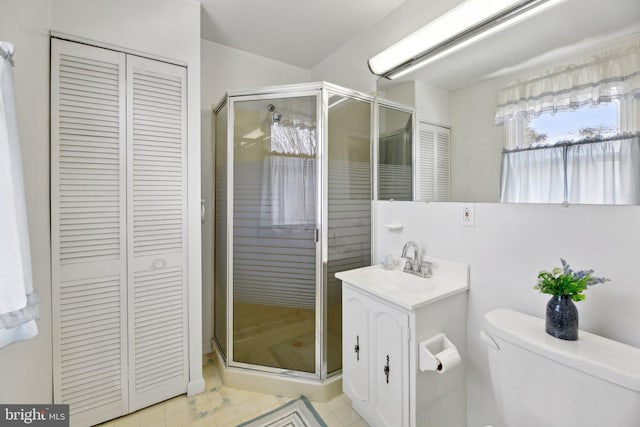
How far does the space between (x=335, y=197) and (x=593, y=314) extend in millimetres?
1276

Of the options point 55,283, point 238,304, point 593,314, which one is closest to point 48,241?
point 55,283

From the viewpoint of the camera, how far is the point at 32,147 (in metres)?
1.14

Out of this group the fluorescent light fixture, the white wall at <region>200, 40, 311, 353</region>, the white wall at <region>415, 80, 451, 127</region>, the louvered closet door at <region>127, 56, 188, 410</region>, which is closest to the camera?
the fluorescent light fixture

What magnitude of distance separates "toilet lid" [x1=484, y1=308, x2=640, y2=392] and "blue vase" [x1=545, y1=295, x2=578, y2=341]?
2 centimetres

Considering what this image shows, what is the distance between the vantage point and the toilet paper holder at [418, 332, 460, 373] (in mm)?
1042

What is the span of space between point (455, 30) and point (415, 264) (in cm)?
122

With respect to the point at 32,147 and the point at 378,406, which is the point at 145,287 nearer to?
the point at 32,147

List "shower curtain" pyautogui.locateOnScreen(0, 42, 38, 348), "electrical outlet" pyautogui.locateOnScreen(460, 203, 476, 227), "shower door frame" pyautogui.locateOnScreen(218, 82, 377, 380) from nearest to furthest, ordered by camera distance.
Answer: "shower curtain" pyautogui.locateOnScreen(0, 42, 38, 348) < "electrical outlet" pyautogui.locateOnScreen(460, 203, 476, 227) < "shower door frame" pyautogui.locateOnScreen(218, 82, 377, 380)

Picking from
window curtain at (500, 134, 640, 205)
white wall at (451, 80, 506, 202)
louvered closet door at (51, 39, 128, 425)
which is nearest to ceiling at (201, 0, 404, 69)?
louvered closet door at (51, 39, 128, 425)

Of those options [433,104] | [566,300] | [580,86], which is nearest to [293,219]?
[433,104]

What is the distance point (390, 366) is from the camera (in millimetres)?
1195

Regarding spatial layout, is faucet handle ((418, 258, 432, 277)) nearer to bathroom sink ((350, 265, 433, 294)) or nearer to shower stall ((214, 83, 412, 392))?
bathroom sink ((350, 265, 433, 294))

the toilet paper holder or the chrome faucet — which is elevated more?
the chrome faucet

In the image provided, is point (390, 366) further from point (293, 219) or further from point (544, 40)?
point (544, 40)
